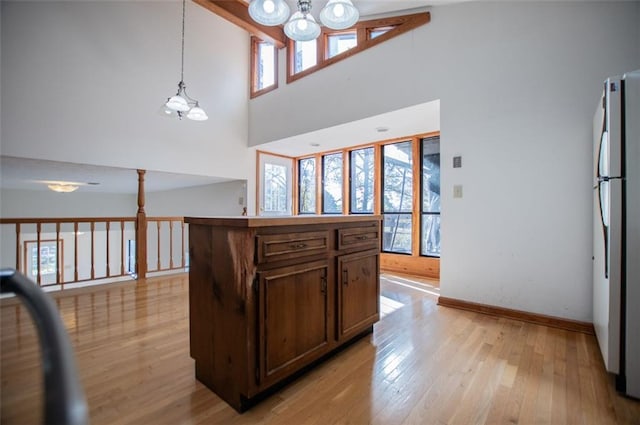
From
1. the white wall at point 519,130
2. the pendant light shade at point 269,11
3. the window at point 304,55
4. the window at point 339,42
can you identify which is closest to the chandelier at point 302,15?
the pendant light shade at point 269,11

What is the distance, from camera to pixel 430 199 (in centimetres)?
454

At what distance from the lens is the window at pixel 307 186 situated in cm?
611

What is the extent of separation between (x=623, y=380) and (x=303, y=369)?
68.7 inches

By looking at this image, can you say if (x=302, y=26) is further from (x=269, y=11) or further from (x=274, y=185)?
(x=274, y=185)

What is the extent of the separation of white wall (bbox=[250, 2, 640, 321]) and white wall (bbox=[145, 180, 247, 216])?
3.47 metres

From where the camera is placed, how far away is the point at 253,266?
4.92ft

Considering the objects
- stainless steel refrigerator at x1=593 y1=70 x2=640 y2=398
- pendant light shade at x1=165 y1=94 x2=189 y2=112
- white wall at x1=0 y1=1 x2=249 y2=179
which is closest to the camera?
stainless steel refrigerator at x1=593 y1=70 x2=640 y2=398

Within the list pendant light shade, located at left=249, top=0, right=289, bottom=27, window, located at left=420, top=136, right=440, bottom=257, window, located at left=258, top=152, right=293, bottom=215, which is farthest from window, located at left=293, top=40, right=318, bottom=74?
pendant light shade, located at left=249, top=0, right=289, bottom=27

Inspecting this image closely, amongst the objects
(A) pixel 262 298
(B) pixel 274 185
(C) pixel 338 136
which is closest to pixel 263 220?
(A) pixel 262 298

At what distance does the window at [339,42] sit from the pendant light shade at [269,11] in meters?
1.95

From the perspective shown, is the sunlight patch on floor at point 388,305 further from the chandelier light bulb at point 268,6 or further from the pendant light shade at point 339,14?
the chandelier light bulb at point 268,6

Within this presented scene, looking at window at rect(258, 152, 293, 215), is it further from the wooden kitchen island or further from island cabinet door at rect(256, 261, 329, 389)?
island cabinet door at rect(256, 261, 329, 389)

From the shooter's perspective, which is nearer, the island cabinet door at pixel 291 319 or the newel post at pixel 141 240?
the island cabinet door at pixel 291 319

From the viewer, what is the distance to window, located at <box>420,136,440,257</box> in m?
4.46
